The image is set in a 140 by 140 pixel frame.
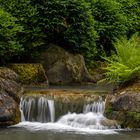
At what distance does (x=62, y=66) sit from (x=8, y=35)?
2.81 m

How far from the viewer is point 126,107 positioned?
1438cm

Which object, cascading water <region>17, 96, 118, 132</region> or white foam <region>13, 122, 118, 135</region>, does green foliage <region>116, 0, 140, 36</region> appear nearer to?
cascading water <region>17, 96, 118, 132</region>

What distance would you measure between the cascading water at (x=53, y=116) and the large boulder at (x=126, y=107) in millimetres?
265

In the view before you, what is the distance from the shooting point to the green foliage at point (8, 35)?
19.2 meters

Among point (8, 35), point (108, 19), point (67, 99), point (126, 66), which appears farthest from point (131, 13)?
point (67, 99)

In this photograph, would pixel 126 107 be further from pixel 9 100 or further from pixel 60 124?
pixel 9 100

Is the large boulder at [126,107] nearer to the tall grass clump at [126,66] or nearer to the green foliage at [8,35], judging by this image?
the tall grass clump at [126,66]

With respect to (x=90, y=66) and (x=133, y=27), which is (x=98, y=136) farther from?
(x=133, y=27)

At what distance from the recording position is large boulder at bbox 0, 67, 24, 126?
1430cm

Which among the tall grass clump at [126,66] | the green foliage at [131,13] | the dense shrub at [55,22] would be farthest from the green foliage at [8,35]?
the green foliage at [131,13]

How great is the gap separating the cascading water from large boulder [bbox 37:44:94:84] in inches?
204

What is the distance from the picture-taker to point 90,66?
23109 millimetres

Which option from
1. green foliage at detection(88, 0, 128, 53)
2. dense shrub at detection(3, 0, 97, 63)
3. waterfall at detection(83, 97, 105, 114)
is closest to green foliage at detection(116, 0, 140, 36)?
green foliage at detection(88, 0, 128, 53)

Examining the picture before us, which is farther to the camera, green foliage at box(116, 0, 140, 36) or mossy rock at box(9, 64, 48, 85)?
green foliage at box(116, 0, 140, 36)
